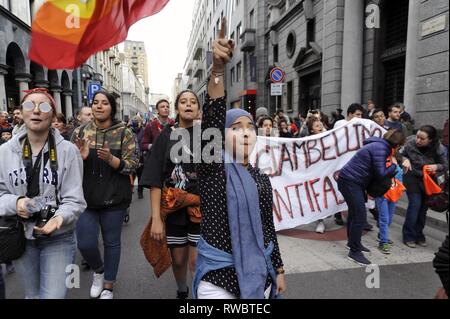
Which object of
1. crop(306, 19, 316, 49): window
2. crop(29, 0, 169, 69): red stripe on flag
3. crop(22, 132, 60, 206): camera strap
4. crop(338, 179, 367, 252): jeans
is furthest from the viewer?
crop(306, 19, 316, 49): window

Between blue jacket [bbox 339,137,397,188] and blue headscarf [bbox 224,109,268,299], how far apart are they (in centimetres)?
281

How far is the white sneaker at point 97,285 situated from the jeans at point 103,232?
187 millimetres

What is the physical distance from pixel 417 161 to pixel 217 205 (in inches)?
160

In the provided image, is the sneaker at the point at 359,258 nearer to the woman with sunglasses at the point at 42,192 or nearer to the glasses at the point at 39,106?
the woman with sunglasses at the point at 42,192

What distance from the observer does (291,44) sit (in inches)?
733

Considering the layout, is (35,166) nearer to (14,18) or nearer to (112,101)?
(112,101)

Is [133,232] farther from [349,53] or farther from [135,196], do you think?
[349,53]

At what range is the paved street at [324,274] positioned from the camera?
3.49m

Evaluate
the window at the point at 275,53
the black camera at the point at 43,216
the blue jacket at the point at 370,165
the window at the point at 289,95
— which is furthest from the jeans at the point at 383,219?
the window at the point at 275,53

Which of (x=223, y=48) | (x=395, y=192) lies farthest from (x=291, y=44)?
(x=223, y=48)


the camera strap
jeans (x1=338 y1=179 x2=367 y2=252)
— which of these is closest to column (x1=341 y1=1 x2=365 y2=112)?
jeans (x1=338 y1=179 x2=367 y2=252)

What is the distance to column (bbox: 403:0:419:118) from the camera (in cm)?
848

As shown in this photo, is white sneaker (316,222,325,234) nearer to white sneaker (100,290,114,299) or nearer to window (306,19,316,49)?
white sneaker (100,290,114,299)

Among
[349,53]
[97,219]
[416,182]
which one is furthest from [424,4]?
[97,219]
